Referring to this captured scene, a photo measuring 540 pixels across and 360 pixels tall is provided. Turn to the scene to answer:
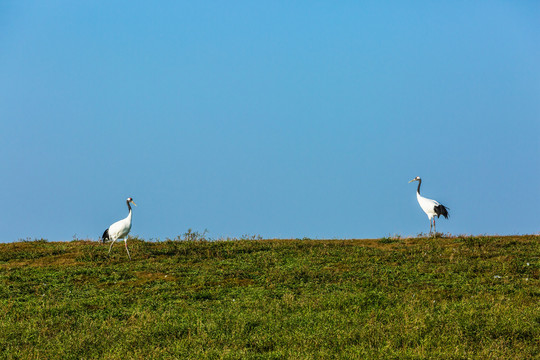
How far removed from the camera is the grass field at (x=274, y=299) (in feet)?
35.7

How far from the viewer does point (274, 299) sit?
587 inches

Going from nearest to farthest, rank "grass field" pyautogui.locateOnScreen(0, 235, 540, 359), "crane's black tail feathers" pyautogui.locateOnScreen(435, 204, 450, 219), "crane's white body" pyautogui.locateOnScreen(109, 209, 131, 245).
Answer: "grass field" pyautogui.locateOnScreen(0, 235, 540, 359) → "crane's white body" pyautogui.locateOnScreen(109, 209, 131, 245) → "crane's black tail feathers" pyautogui.locateOnScreen(435, 204, 450, 219)

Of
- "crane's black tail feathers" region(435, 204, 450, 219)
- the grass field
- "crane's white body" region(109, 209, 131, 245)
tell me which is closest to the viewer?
the grass field

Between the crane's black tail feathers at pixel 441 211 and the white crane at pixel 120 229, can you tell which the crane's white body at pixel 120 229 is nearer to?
the white crane at pixel 120 229

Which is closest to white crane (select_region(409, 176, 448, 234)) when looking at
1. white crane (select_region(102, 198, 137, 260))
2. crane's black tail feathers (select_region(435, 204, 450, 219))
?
crane's black tail feathers (select_region(435, 204, 450, 219))

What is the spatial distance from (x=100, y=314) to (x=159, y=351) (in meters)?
4.18

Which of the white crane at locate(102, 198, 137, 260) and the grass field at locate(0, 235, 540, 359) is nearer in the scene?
the grass field at locate(0, 235, 540, 359)

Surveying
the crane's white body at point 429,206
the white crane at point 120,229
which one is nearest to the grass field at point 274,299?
the white crane at point 120,229

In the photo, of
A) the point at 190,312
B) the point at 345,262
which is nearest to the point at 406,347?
the point at 190,312

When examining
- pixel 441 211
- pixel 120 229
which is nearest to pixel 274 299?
pixel 120 229

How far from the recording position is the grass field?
428 inches

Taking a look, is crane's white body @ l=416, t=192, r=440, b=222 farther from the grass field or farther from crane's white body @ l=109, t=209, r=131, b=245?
crane's white body @ l=109, t=209, r=131, b=245

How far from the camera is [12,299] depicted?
16.2m

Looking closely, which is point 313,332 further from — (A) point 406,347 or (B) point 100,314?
(B) point 100,314
